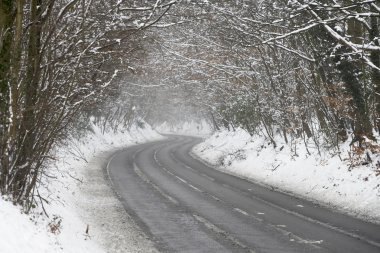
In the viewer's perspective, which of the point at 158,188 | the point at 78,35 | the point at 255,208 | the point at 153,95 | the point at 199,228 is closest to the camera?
the point at 78,35

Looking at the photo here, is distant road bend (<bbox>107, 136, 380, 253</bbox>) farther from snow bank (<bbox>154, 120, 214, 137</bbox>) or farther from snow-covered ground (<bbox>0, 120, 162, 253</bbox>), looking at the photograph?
snow bank (<bbox>154, 120, 214, 137</bbox>)

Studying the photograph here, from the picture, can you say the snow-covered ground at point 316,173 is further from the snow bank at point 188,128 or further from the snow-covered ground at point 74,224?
the snow bank at point 188,128

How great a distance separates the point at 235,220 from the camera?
36.9 ft

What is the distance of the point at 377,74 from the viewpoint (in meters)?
13.1

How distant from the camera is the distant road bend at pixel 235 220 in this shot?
8.89 m

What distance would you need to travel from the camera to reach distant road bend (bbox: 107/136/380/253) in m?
8.89

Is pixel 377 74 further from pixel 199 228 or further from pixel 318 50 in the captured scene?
pixel 199 228

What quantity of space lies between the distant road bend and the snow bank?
70.5m

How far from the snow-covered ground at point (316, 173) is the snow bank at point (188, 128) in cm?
6291

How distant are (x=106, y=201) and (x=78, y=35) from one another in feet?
22.3

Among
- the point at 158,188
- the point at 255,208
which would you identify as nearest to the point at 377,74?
the point at 255,208

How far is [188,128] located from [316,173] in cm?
8666

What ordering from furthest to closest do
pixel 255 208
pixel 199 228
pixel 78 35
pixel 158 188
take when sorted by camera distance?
pixel 158 188 → pixel 255 208 → pixel 199 228 → pixel 78 35

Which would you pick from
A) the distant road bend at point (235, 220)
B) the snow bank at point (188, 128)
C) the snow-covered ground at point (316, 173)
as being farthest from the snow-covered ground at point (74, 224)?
the snow bank at point (188, 128)
